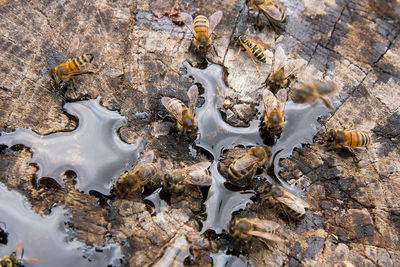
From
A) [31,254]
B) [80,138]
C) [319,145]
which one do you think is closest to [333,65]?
[319,145]

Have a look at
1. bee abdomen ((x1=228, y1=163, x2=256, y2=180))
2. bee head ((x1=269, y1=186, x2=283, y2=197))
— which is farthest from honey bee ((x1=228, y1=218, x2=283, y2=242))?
bee abdomen ((x1=228, y1=163, x2=256, y2=180))

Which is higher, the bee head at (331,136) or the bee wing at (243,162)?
the bee head at (331,136)

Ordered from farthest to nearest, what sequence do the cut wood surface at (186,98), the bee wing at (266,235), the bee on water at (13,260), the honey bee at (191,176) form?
the honey bee at (191,176) < the cut wood surface at (186,98) < the bee wing at (266,235) < the bee on water at (13,260)

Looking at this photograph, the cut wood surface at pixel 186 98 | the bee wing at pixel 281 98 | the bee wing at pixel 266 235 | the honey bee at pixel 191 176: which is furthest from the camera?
the bee wing at pixel 281 98

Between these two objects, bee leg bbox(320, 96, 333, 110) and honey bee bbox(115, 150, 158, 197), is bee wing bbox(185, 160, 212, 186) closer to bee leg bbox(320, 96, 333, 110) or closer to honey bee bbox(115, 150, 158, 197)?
honey bee bbox(115, 150, 158, 197)

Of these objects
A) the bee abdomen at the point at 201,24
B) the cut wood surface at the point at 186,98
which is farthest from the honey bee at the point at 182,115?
the bee abdomen at the point at 201,24

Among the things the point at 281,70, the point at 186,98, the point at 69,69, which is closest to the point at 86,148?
the point at 69,69

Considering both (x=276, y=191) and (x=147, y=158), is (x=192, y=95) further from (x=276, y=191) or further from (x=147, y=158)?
(x=276, y=191)

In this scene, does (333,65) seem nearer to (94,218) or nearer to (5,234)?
(94,218)

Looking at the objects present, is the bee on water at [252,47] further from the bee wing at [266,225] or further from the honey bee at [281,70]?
the bee wing at [266,225]
